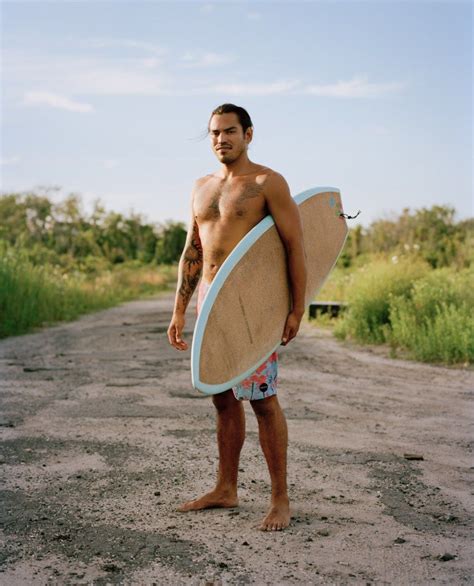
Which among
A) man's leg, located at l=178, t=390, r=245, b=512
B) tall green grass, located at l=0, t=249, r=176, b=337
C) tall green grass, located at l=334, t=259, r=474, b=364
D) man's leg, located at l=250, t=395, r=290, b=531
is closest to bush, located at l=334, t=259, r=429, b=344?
tall green grass, located at l=334, t=259, r=474, b=364

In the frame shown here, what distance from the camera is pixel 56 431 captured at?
4.97 meters

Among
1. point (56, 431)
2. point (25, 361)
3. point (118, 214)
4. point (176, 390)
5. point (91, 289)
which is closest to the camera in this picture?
point (56, 431)

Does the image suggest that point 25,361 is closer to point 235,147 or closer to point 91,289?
point 235,147

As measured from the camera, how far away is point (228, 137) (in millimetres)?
3234

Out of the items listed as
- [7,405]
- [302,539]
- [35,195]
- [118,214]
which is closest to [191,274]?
[302,539]

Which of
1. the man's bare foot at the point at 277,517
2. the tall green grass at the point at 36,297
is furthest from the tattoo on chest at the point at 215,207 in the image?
the tall green grass at the point at 36,297

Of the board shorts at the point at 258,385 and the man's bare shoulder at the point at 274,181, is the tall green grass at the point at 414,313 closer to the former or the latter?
the board shorts at the point at 258,385

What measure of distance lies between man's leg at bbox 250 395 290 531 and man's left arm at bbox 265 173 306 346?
0.30 metres

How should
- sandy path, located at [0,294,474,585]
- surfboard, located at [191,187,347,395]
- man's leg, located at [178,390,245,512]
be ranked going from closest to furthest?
sandy path, located at [0,294,474,585], surfboard, located at [191,187,347,395], man's leg, located at [178,390,245,512]

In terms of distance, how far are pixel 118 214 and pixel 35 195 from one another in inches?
413

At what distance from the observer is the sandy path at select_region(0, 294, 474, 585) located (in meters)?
2.88

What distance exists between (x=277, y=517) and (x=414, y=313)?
635 cm

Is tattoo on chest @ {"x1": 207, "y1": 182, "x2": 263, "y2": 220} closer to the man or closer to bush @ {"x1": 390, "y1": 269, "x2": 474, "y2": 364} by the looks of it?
the man

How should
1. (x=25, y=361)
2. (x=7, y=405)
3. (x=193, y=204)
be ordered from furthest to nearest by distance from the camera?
(x=25, y=361) < (x=7, y=405) < (x=193, y=204)
